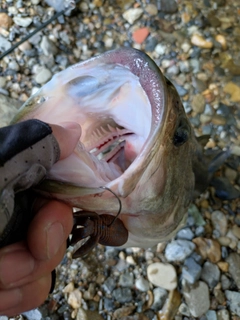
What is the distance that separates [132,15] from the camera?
3.07 m

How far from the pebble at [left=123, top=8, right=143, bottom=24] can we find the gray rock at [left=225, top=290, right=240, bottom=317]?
1928 millimetres

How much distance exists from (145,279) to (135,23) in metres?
1.80

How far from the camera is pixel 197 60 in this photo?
2.91 metres

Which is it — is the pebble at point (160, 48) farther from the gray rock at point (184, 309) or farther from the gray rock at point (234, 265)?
the gray rock at point (184, 309)

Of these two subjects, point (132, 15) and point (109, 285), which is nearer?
point (109, 285)

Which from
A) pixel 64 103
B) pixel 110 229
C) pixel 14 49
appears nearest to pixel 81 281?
pixel 110 229

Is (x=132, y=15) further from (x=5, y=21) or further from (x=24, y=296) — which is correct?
(x=24, y=296)

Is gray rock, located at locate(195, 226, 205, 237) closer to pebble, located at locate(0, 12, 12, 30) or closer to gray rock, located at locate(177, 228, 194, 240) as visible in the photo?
gray rock, located at locate(177, 228, 194, 240)

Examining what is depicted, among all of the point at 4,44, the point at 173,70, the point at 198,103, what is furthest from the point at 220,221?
the point at 4,44

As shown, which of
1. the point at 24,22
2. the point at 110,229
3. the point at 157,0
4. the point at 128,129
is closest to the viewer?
the point at 110,229

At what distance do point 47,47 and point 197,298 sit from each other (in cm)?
180

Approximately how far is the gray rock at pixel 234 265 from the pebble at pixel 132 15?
175cm

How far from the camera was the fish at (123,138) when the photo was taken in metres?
1.21

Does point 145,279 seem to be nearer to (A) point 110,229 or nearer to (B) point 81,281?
(B) point 81,281
